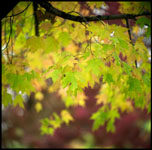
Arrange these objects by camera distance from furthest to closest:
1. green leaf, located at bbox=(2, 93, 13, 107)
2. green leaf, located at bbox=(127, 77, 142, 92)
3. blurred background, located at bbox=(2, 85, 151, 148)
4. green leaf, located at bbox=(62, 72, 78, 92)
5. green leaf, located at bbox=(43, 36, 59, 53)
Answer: blurred background, located at bbox=(2, 85, 151, 148) → green leaf, located at bbox=(43, 36, 59, 53) → green leaf, located at bbox=(2, 93, 13, 107) → green leaf, located at bbox=(127, 77, 142, 92) → green leaf, located at bbox=(62, 72, 78, 92)

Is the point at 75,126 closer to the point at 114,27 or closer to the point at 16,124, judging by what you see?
the point at 16,124

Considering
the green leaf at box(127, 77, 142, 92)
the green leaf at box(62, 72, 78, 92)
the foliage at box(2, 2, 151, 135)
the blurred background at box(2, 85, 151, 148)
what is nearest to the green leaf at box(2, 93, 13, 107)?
the foliage at box(2, 2, 151, 135)

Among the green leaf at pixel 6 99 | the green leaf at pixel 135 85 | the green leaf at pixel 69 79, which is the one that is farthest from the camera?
the green leaf at pixel 6 99

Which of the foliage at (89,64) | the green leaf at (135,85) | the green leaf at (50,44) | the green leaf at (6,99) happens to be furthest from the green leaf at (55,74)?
the green leaf at (50,44)

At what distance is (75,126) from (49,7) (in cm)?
576

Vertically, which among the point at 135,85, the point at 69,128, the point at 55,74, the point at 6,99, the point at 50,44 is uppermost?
the point at 50,44

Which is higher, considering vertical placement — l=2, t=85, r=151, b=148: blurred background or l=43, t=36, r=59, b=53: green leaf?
l=43, t=36, r=59, b=53: green leaf

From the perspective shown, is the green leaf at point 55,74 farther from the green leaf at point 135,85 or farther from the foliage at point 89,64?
the green leaf at point 135,85

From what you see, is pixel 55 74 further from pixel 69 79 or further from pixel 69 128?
pixel 69 128

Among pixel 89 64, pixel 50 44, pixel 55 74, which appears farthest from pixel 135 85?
pixel 50 44

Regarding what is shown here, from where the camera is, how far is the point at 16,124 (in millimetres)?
6574

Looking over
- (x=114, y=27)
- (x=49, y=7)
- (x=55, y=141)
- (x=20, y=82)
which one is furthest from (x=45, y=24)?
(x=55, y=141)

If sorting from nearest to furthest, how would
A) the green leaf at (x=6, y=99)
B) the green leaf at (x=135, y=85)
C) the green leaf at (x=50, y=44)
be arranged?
the green leaf at (x=135, y=85) → the green leaf at (x=6, y=99) → the green leaf at (x=50, y=44)

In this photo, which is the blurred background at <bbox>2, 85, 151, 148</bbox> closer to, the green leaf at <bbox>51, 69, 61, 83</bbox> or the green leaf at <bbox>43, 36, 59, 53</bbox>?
the green leaf at <bbox>43, 36, 59, 53</bbox>
